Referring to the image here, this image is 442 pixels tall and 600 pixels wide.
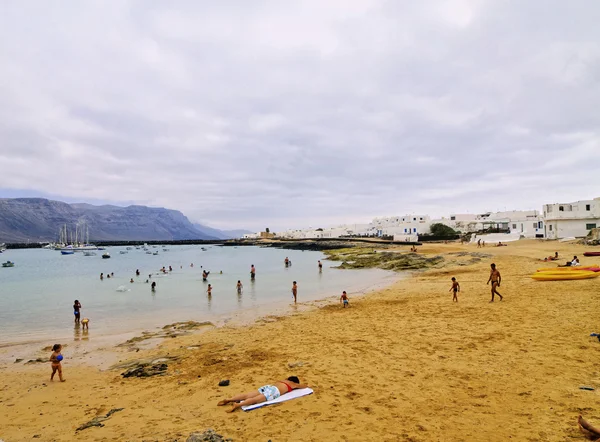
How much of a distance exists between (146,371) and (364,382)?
6.29 metres

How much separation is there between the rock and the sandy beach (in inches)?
9.8

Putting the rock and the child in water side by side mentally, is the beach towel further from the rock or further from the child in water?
the child in water

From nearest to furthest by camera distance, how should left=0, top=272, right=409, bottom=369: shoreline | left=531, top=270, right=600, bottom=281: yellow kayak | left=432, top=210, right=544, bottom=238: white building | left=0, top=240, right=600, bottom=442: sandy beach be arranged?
left=0, top=240, right=600, bottom=442: sandy beach, left=0, top=272, right=409, bottom=369: shoreline, left=531, top=270, right=600, bottom=281: yellow kayak, left=432, top=210, right=544, bottom=238: white building

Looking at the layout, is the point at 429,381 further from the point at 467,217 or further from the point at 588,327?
the point at 467,217

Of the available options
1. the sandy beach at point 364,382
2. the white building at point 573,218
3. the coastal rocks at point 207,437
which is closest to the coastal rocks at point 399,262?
the white building at point 573,218

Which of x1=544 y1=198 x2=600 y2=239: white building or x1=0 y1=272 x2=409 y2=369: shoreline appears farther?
x1=544 y1=198 x2=600 y2=239: white building

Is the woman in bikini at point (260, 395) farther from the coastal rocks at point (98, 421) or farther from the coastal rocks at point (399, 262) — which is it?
the coastal rocks at point (399, 262)

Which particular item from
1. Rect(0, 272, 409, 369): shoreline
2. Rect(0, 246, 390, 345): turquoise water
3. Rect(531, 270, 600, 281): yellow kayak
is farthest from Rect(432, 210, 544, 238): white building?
Rect(0, 272, 409, 369): shoreline

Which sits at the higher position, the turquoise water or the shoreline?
the shoreline

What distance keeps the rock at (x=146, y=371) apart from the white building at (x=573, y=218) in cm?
5694

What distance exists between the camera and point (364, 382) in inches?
307

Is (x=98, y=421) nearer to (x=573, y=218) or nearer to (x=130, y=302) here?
(x=130, y=302)

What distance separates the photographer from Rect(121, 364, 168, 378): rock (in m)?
9.74

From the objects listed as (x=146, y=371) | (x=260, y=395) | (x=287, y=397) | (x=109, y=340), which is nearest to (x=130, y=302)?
(x=109, y=340)
